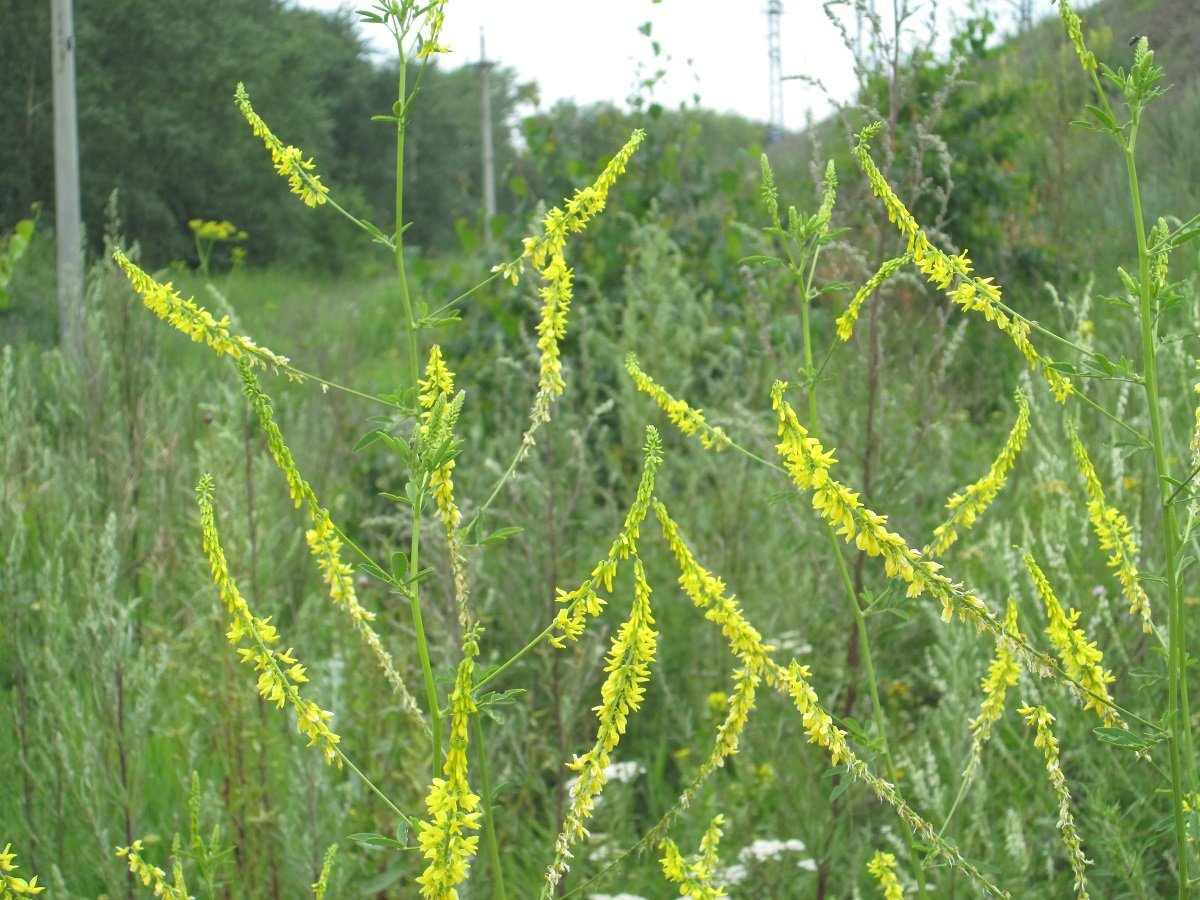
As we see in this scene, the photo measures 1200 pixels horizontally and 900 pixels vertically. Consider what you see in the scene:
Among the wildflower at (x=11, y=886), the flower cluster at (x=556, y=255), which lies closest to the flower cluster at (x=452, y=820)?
the wildflower at (x=11, y=886)

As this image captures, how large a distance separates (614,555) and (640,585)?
6cm

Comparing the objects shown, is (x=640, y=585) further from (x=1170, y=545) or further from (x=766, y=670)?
(x=1170, y=545)

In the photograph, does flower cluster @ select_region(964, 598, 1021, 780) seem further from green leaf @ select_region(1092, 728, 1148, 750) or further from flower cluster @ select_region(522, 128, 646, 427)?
flower cluster @ select_region(522, 128, 646, 427)

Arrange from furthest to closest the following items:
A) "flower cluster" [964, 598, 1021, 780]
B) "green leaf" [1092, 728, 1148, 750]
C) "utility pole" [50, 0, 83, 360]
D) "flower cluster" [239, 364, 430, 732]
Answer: "utility pole" [50, 0, 83, 360], "flower cluster" [964, 598, 1021, 780], "green leaf" [1092, 728, 1148, 750], "flower cluster" [239, 364, 430, 732]

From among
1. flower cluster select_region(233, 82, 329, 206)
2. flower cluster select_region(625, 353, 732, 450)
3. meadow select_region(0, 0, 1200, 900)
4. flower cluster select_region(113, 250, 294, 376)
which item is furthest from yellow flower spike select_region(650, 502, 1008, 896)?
flower cluster select_region(233, 82, 329, 206)

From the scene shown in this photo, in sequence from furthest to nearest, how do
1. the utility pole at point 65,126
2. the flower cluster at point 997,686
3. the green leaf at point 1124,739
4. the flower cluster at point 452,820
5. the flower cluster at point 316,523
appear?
the utility pole at point 65,126, the flower cluster at point 997,686, the green leaf at point 1124,739, the flower cluster at point 316,523, the flower cluster at point 452,820

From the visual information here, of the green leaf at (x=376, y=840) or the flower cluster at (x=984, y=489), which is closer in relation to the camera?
the green leaf at (x=376, y=840)

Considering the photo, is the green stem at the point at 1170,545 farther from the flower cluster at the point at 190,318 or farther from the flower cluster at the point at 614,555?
the flower cluster at the point at 190,318

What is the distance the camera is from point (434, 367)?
138 centimetres

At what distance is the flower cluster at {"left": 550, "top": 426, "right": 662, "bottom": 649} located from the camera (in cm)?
106

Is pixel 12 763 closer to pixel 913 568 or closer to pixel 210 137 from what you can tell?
pixel 913 568

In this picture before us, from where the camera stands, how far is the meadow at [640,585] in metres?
1.32

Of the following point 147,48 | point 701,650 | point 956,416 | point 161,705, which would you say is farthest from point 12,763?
point 147,48

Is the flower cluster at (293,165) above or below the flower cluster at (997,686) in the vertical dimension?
above
